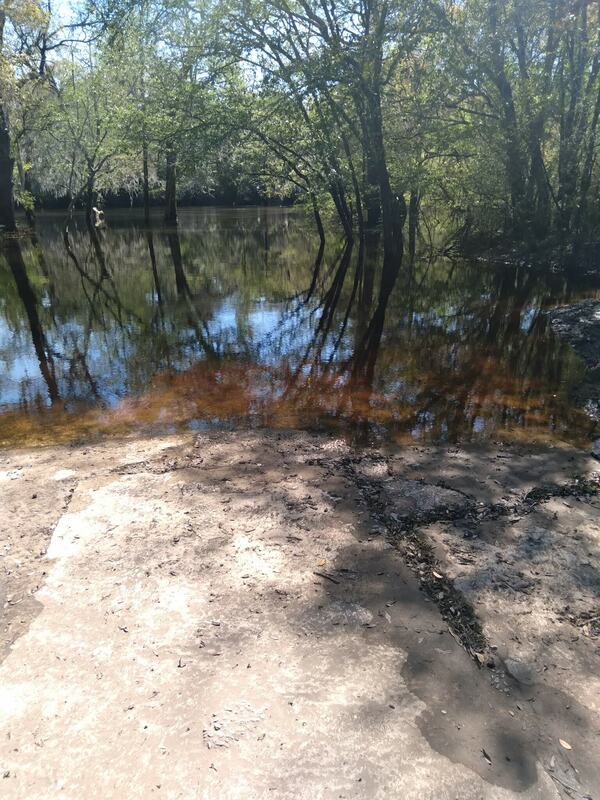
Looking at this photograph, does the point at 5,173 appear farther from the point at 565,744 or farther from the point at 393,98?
the point at 565,744

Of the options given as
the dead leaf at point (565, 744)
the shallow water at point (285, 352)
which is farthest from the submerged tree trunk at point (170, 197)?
the dead leaf at point (565, 744)

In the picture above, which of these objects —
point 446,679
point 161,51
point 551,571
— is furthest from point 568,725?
point 161,51

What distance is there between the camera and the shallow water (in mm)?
6129

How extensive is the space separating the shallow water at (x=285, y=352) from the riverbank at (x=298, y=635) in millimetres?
1847

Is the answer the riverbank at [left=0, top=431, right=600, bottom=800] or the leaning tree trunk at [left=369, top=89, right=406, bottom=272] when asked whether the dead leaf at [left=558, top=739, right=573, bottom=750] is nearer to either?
the riverbank at [left=0, top=431, right=600, bottom=800]

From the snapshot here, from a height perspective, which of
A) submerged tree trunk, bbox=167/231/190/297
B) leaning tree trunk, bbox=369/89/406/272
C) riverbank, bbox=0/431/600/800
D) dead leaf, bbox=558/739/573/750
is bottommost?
dead leaf, bbox=558/739/573/750

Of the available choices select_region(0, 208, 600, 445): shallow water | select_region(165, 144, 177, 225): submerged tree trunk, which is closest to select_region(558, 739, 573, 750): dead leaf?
select_region(0, 208, 600, 445): shallow water

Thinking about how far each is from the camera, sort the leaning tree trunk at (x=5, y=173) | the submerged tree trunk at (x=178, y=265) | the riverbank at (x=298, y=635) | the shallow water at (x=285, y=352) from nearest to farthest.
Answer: the riverbank at (x=298, y=635) → the shallow water at (x=285, y=352) → the submerged tree trunk at (x=178, y=265) → the leaning tree trunk at (x=5, y=173)

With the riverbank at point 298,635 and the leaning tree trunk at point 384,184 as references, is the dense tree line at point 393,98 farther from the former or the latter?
the riverbank at point 298,635

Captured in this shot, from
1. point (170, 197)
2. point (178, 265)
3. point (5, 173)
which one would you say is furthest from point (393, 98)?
point (170, 197)

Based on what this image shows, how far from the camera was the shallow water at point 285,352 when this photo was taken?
6.13 meters

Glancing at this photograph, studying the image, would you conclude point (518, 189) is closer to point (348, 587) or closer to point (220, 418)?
point (220, 418)

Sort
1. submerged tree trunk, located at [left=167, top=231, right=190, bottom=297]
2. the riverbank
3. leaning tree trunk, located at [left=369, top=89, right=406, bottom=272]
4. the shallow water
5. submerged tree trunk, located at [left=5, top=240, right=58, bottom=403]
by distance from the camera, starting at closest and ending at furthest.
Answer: the riverbank < the shallow water < submerged tree trunk, located at [left=5, top=240, right=58, bottom=403] < submerged tree trunk, located at [left=167, top=231, right=190, bottom=297] < leaning tree trunk, located at [left=369, top=89, right=406, bottom=272]

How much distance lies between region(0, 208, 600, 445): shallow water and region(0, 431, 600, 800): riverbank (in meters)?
1.85
